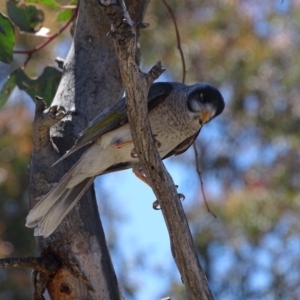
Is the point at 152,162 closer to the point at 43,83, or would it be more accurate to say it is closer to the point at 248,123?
the point at 43,83

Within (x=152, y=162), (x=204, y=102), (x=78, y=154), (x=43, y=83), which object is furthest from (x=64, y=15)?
(x=152, y=162)

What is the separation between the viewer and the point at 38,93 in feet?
15.0

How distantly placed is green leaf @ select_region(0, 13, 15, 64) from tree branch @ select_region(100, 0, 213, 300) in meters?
1.39

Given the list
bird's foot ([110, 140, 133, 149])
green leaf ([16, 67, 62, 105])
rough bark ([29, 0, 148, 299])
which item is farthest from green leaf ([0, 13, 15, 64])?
bird's foot ([110, 140, 133, 149])

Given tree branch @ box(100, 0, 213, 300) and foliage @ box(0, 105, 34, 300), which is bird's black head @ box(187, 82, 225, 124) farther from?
foliage @ box(0, 105, 34, 300)

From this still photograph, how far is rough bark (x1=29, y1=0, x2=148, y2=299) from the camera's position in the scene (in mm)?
3371

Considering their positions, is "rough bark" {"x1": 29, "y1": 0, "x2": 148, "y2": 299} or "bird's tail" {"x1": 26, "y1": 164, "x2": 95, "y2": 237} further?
"bird's tail" {"x1": 26, "y1": 164, "x2": 95, "y2": 237}

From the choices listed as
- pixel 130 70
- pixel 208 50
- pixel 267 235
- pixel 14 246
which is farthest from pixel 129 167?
pixel 208 50

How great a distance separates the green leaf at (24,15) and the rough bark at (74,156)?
642 mm

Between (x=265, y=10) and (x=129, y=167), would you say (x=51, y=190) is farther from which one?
(x=265, y=10)

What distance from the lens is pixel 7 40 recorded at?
13.1 feet

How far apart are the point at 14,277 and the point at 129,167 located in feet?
11.9

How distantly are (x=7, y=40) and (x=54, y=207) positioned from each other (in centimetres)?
98

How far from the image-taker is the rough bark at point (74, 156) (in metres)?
3.37
